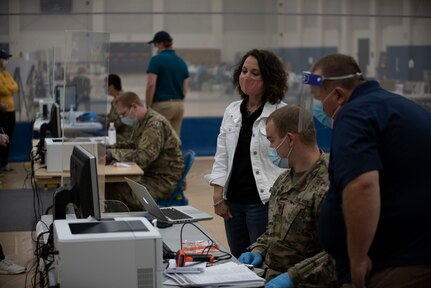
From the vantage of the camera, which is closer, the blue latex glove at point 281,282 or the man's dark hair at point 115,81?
the blue latex glove at point 281,282

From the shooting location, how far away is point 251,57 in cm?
406

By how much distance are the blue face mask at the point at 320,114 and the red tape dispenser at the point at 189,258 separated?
0.74 meters

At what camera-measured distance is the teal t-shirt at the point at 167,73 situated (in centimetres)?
892

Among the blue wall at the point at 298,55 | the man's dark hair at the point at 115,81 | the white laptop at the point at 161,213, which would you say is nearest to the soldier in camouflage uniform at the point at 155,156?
the white laptop at the point at 161,213

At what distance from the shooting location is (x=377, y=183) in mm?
2486

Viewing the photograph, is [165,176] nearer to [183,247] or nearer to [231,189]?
[231,189]

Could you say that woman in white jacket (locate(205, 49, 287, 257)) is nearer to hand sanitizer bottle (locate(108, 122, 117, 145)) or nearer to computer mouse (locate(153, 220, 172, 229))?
computer mouse (locate(153, 220, 172, 229))

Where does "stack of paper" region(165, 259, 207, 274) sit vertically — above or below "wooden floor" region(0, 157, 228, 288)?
above

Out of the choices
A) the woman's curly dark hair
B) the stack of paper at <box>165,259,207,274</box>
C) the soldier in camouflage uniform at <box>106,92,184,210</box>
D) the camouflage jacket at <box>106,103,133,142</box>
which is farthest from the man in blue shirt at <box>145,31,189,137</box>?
the stack of paper at <box>165,259,207,274</box>

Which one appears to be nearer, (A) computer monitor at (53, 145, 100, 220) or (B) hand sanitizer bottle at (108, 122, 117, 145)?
(A) computer monitor at (53, 145, 100, 220)

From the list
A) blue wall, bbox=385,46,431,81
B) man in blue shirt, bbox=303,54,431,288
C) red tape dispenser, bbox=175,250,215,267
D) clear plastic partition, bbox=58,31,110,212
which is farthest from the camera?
blue wall, bbox=385,46,431,81

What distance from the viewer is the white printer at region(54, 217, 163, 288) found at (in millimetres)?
2543

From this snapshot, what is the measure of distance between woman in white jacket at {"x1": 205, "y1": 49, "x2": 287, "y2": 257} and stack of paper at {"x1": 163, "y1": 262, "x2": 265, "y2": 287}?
2.94 ft

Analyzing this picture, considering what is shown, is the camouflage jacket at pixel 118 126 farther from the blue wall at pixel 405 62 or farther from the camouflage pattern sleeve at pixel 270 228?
the blue wall at pixel 405 62
